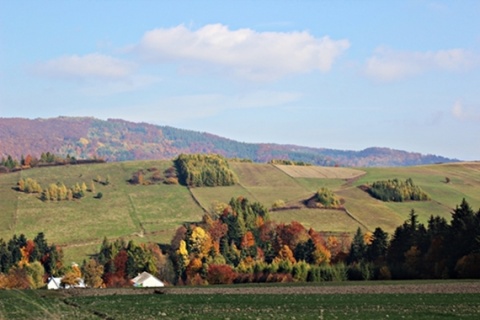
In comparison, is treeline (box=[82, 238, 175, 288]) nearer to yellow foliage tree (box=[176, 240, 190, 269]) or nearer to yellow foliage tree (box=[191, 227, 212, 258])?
yellow foliage tree (box=[176, 240, 190, 269])

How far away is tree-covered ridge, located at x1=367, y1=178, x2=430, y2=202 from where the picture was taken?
182250 millimetres

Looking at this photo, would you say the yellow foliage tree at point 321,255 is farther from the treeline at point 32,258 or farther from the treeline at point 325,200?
the treeline at point 32,258

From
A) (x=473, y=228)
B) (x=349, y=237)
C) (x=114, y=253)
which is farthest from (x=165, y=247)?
(x=473, y=228)

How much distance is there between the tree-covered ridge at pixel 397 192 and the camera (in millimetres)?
182250

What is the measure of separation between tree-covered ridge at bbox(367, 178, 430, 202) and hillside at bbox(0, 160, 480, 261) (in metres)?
2.95

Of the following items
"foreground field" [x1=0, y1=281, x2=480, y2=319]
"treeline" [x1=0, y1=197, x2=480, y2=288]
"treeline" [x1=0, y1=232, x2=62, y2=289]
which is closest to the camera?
"foreground field" [x1=0, y1=281, x2=480, y2=319]

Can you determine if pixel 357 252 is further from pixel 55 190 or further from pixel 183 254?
pixel 55 190

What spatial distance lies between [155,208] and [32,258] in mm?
41337

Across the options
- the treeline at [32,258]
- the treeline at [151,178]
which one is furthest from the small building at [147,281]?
the treeline at [151,178]

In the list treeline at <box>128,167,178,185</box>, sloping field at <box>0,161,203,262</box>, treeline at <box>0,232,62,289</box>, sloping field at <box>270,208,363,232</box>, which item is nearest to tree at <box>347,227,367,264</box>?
sloping field at <box>270,208,363,232</box>

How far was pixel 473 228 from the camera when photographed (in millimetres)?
85312

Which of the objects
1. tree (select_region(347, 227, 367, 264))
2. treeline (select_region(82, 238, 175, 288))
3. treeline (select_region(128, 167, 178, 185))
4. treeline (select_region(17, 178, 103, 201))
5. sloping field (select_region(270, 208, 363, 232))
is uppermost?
treeline (select_region(128, 167, 178, 185))

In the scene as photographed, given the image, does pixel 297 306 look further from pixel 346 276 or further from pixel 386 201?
pixel 386 201

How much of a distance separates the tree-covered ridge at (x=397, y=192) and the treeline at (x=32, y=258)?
279 ft
